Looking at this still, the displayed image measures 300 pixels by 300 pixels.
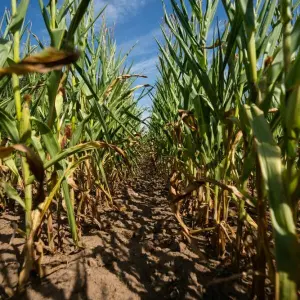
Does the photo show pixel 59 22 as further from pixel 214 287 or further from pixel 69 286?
pixel 214 287

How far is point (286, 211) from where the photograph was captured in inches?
14.5

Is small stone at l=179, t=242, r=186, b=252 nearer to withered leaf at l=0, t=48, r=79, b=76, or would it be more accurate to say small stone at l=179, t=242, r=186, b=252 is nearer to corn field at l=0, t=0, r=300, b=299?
corn field at l=0, t=0, r=300, b=299

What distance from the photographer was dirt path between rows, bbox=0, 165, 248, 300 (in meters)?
0.78

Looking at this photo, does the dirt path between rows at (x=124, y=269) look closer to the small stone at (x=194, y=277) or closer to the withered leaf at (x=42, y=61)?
the small stone at (x=194, y=277)

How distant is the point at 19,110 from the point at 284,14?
2.08ft

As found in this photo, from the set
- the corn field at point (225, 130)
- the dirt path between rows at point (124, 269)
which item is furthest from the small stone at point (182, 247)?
the corn field at point (225, 130)

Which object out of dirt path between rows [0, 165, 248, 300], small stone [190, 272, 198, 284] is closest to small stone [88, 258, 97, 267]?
dirt path between rows [0, 165, 248, 300]

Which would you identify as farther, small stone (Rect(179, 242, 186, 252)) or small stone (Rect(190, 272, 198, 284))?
→ small stone (Rect(179, 242, 186, 252))

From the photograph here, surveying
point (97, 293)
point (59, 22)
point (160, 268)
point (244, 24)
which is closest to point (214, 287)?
point (160, 268)

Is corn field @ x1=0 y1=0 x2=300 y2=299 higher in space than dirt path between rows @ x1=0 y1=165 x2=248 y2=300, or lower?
higher

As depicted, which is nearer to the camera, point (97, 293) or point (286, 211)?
point (286, 211)

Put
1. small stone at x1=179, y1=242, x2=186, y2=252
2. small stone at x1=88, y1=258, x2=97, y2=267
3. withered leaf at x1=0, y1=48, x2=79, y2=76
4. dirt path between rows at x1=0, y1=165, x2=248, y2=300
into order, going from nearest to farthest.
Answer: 1. withered leaf at x1=0, y1=48, x2=79, y2=76
2. dirt path between rows at x1=0, y1=165, x2=248, y2=300
3. small stone at x1=88, y1=258, x2=97, y2=267
4. small stone at x1=179, y1=242, x2=186, y2=252

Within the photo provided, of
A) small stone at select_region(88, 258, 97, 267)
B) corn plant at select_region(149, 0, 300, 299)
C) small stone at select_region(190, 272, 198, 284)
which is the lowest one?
small stone at select_region(190, 272, 198, 284)

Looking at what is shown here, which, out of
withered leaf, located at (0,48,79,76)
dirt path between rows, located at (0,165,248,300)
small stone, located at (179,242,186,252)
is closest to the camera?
withered leaf, located at (0,48,79,76)
